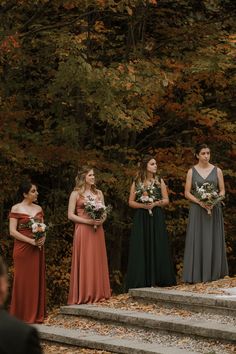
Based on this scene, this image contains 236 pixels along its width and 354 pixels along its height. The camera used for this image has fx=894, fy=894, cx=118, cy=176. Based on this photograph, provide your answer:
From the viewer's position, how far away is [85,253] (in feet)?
42.8

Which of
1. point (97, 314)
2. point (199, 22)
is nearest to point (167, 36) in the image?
point (199, 22)

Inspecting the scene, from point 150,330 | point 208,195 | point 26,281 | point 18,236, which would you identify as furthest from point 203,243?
point 18,236

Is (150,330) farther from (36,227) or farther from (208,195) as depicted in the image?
(208,195)

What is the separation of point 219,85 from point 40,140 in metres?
4.48

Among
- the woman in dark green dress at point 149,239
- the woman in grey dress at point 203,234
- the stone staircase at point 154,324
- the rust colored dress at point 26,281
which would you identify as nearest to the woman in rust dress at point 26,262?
the rust colored dress at point 26,281

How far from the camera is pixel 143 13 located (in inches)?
744

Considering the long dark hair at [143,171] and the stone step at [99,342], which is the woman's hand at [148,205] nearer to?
the long dark hair at [143,171]

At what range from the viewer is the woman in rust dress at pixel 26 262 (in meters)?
12.6

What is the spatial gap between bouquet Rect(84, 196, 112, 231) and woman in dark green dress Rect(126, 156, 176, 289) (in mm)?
618

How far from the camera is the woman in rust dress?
12594 millimetres

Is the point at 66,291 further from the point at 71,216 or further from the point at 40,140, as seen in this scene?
the point at 71,216

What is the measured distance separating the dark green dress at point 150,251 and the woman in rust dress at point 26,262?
5.04ft

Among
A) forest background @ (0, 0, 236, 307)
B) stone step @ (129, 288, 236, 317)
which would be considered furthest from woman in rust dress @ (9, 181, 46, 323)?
forest background @ (0, 0, 236, 307)

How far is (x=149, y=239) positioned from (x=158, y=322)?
8.66 ft
